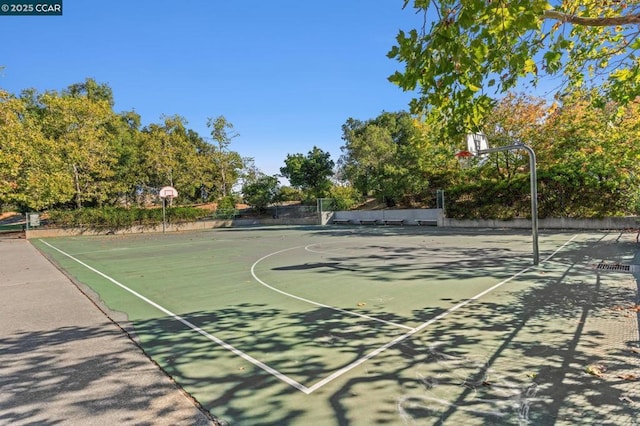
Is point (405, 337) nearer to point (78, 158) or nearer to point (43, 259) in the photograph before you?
point (43, 259)

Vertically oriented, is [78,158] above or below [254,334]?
above

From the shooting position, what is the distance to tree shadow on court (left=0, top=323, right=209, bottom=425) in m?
3.12

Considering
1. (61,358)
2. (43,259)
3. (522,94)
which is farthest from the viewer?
(522,94)

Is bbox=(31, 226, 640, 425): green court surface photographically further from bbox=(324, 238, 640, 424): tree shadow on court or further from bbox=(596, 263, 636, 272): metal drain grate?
bbox=(596, 263, 636, 272): metal drain grate

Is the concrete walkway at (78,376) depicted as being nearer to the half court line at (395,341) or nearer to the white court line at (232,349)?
the white court line at (232,349)

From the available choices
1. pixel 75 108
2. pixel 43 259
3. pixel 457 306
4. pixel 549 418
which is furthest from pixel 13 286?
pixel 75 108

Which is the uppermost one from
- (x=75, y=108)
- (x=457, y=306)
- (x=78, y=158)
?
(x=75, y=108)

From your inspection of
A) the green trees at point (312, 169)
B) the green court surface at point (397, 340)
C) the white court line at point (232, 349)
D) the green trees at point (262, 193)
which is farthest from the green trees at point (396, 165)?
the white court line at point (232, 349)

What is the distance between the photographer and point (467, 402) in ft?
10.2

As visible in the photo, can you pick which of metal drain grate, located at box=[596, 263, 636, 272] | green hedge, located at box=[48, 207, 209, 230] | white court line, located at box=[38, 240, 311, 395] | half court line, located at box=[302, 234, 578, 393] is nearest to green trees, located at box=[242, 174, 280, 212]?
green hedge, located at box=[48, 207, 209, 230]

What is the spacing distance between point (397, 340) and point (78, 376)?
357cm

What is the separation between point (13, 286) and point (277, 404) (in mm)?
9189

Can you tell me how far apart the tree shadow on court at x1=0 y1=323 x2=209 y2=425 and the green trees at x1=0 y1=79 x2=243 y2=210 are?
78.6 feet

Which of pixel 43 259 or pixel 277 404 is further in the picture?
pixel 43 259
